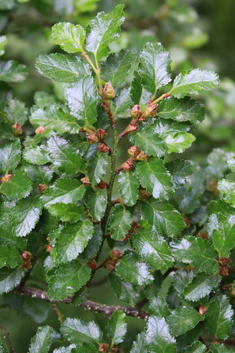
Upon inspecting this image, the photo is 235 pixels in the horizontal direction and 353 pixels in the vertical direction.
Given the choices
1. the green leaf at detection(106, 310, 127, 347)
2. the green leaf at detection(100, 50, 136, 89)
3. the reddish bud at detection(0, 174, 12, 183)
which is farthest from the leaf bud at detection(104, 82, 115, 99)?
the green leaf at detection(106, 310, 127, 347)

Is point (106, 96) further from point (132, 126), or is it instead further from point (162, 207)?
point (162, 207)

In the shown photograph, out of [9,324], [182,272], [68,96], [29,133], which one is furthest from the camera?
[9,324]

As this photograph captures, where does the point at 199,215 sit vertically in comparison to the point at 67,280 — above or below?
below

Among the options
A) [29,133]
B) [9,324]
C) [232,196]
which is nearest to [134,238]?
[232,196]

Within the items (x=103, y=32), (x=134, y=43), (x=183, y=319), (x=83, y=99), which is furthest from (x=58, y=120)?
(x=134, y=43)

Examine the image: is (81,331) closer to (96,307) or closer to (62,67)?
(96,307)

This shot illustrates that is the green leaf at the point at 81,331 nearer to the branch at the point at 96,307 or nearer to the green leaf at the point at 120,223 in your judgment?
the branch at the point at 96,307

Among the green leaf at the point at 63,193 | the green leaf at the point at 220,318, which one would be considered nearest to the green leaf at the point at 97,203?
the green leaf at the point at 63,193
